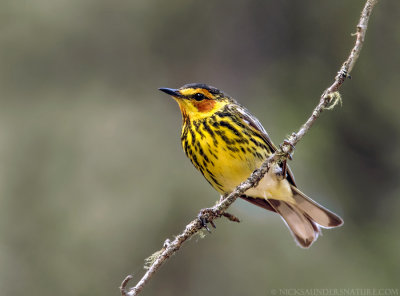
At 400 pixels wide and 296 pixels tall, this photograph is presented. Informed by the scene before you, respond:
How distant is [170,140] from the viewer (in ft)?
19.4

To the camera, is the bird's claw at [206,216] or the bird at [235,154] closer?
the bird's claw at [206,216]

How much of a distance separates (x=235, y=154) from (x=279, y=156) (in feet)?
3.07

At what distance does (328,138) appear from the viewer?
6.05 metres

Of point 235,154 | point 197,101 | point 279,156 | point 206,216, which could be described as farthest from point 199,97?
point 279,156

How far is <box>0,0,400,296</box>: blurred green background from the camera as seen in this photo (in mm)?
5543

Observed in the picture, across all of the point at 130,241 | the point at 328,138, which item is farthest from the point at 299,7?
the point at 130,241

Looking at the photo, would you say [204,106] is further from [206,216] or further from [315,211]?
[206,216]

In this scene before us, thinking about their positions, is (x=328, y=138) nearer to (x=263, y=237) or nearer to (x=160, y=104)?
(x=263, y=237)

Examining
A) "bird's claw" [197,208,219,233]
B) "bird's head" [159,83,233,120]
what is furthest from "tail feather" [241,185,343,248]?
"bird's claw" [197,208,219,233]

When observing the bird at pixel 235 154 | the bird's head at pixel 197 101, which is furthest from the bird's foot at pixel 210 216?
the bird's head at pixel 197 101

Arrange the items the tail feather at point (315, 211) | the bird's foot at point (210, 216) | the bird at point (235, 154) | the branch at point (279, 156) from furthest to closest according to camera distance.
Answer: the tail feather at point (315, 211) < the bird at point (235, 154) < the bird's foot at point (210, 216) < the branch at point (279, 156)

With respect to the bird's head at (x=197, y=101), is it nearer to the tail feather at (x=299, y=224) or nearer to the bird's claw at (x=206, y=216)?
the tail feather at (x=299, y=224)

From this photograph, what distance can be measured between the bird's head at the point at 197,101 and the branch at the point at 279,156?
43.2 inches

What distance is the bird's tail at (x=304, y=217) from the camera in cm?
399
